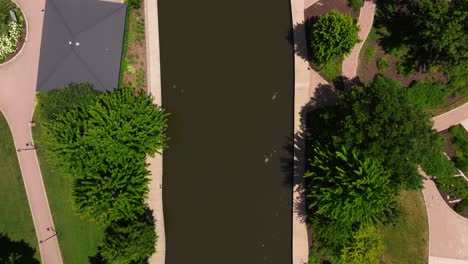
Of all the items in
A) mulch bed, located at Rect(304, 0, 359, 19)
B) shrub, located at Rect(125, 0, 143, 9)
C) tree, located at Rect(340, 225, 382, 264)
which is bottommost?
tree, located at Rect(340, 225, 382, 264)

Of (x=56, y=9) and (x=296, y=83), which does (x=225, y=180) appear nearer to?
(x=296, y=83)

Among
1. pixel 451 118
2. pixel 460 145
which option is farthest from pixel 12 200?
pixel 460 145

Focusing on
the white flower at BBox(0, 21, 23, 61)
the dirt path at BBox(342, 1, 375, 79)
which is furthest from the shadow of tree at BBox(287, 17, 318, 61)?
the white flower at BBox(0, 21, 23, 61)

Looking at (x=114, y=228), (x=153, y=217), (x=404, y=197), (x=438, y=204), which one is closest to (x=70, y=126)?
(x=114, y=228)

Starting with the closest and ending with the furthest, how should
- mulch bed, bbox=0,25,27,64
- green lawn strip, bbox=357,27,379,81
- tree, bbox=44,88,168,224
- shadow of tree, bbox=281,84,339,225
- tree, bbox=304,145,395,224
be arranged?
tree, bbox=304,145,395,224 < tree, bbox=44,88,168,224 < green lawn strip, bbox=357,27,379,81 < shadow of tree, bbox=281,84,339,225 < mulch bed, bbox=0,25,27,64

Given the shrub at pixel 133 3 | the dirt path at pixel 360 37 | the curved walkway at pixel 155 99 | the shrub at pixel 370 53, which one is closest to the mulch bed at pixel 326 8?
the dirt path at pixel 360 37

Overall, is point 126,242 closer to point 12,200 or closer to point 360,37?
point 12,200

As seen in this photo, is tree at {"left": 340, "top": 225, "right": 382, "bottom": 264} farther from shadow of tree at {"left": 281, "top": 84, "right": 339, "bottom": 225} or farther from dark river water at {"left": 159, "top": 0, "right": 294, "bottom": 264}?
dark river water at {"left": 159, "top": 0, "right": 294, "bottom": 264}
